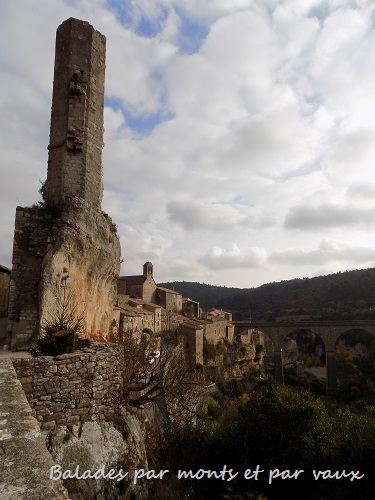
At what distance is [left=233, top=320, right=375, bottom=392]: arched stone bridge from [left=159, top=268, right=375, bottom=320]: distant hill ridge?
24533 mm

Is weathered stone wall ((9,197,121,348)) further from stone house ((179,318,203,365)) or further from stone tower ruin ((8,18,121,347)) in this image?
stone house ((179,318,203,365))

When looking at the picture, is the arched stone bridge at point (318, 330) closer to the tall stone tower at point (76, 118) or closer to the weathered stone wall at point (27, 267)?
the tall stone tower at point (76, 118)

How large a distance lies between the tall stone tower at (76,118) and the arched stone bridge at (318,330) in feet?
154

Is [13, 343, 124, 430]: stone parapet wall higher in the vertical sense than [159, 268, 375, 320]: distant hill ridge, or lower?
lower

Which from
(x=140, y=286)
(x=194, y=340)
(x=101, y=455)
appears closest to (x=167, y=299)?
(x=140, y=286)

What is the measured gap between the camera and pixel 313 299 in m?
119

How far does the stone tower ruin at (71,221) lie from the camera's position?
9.23 metres

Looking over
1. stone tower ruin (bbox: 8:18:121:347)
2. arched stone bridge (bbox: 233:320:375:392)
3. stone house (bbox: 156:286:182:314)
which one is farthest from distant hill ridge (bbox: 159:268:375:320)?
stone tower ruin (bbox: 8:18:121:347)

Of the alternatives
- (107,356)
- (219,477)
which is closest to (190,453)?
(219,477)

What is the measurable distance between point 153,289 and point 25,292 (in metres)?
52.6

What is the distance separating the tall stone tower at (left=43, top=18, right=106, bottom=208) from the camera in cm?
1138

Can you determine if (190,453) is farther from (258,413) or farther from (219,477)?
(258,413)

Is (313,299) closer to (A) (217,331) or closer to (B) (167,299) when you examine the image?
(B) (167,299)

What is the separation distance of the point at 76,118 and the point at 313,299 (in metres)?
120
